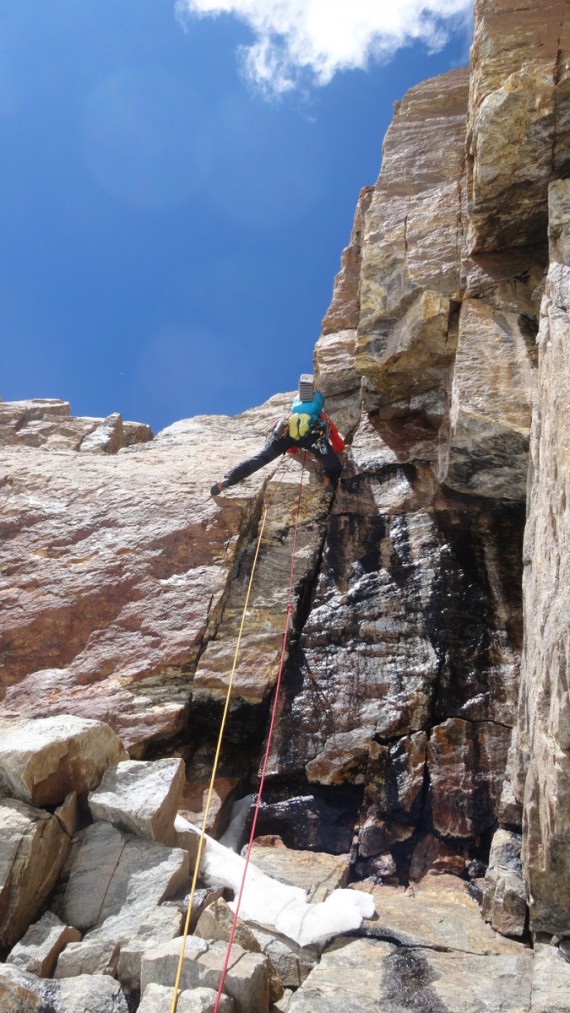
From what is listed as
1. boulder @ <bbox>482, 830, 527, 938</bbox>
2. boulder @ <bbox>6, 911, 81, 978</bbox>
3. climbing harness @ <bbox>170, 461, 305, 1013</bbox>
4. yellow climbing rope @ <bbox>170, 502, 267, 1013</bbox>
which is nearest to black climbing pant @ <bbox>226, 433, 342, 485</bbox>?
climbing harness @ <bbox>170, 461, 305, 1013</bbox>

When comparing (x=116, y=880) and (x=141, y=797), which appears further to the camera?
(x=141, y=797)

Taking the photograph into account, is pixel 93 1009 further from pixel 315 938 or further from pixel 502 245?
pixel 502 245

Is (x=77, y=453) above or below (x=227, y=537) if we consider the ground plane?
above

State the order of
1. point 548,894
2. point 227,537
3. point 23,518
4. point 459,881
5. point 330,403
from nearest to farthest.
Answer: point 548,894 → point 459,881 → point 227,537 → point 23,518 → point 330,403

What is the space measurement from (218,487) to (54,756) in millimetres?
5082

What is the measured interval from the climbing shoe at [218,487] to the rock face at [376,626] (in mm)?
142

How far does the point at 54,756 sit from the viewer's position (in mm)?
5820

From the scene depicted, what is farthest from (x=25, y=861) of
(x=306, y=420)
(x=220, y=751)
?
(x=306, y=420)

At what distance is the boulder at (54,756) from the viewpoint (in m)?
5.64

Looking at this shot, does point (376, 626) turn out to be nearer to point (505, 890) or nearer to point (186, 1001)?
point (505, 890)

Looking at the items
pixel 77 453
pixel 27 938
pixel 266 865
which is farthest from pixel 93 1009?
pixel 77 453

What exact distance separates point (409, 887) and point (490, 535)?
439cm

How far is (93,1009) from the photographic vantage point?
4191mm

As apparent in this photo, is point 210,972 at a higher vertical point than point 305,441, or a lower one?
lower
